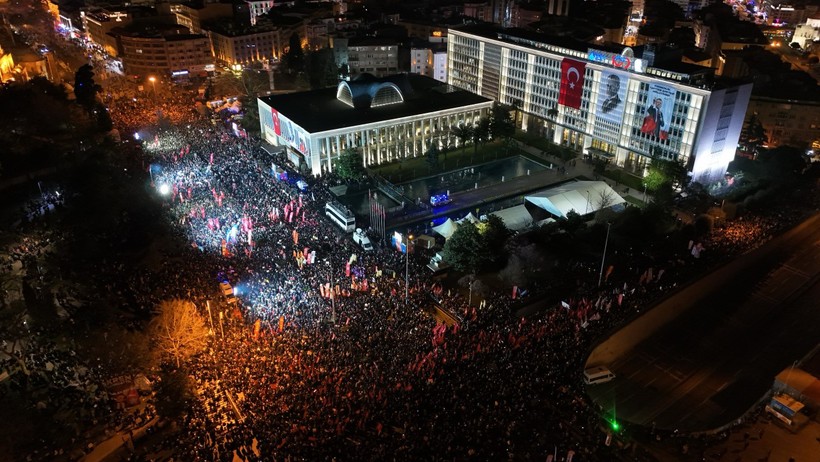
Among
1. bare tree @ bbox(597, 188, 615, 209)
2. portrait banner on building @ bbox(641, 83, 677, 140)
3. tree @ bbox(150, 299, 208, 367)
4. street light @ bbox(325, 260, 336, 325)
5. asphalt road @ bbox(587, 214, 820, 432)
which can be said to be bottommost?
asphalt road @ bbox(587, 214, 820, 432)

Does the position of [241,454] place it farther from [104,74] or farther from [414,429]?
[104,74]

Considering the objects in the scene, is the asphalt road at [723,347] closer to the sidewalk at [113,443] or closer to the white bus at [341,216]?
the sidewalk at [113,443]

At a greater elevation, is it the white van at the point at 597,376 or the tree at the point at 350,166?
the tree at the point at 350,166

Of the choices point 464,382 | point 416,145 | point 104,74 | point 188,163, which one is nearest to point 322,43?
point 104,74

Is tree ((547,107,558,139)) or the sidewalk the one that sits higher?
tree ((547,107,558,139))

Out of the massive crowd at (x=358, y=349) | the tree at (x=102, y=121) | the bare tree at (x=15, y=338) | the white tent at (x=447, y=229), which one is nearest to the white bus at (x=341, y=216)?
the massive crowd at (x=358, y=349)

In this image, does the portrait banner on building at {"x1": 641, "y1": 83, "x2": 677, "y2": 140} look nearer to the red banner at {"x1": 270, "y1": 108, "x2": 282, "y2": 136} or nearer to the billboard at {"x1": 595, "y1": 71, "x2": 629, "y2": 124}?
the billboard at {"x1": 595, "y1": 71, "x2": 629, "y2": 124}

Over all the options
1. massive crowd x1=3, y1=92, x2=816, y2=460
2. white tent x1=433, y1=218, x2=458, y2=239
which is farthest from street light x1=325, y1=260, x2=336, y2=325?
white tent x1=433, y1=218, x2=458, y2=239

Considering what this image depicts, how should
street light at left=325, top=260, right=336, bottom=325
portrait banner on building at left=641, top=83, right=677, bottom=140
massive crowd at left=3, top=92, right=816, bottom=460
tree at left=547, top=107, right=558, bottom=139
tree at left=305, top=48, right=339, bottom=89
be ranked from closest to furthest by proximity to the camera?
1. massive crowd at left=3, top=92, right=816, bottom=460
2. street light at left=325, top=260, right=336, bottom=325
3. portrait banner on building at left=641, top=83, right=677, bottom=140
4. tree at left=547, top=107, right=558, bottom=139
5. tree at left=305, top=48, right=339, bottom=89
